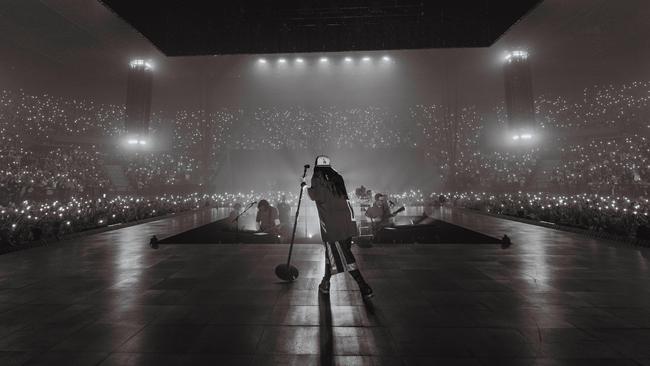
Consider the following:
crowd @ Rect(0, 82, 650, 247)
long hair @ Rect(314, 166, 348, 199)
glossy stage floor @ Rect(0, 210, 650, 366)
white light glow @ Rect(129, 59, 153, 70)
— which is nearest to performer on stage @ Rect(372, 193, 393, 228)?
glossy stage floor @ Rect(0, 210, 650, 366)

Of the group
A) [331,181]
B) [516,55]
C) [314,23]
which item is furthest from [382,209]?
[516,55]

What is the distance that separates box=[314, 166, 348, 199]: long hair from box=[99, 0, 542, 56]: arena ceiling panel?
8592mm

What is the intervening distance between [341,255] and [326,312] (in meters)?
0.79

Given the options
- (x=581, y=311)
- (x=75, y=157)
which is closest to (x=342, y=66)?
Answer: (x=75, y=157)

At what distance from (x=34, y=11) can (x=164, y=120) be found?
1216cm

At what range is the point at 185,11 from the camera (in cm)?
1055

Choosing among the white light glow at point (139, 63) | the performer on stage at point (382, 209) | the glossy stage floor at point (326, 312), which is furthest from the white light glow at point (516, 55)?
the white light glow at point (139, 63)

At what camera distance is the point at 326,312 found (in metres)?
3.48

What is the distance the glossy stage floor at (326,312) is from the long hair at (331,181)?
139 centimetres

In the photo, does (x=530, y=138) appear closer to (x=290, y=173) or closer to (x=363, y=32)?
(x=363, y=32)

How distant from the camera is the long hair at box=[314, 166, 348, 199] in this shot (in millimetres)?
4121

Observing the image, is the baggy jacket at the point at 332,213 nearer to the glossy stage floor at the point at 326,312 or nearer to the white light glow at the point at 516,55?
the glossy stage floor at the point at 326,312

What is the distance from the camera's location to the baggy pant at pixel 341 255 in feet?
13.1

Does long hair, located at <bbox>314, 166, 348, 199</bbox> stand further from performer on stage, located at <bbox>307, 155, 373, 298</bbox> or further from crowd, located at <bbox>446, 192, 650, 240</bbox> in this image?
crowd, located at <bbox>446, 192, 650, 240</bbox>
